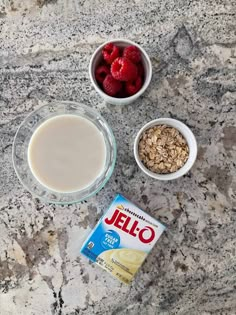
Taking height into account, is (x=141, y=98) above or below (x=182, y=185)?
above

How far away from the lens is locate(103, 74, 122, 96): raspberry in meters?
0.95

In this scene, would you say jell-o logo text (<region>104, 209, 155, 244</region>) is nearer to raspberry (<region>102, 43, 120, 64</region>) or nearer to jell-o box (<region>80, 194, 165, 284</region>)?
jell-o box (<region>80, 194, 165, 284</region>)

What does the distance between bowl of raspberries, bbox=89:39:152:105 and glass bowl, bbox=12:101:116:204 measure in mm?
58

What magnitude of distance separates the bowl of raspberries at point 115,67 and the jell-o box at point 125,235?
201 mm

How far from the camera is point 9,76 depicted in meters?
1.03

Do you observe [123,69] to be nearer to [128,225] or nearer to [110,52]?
[110,52]

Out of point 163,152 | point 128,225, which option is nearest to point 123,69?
point 163,152

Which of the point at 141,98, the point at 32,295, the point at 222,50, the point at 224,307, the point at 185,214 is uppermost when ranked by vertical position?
the point at 222,50

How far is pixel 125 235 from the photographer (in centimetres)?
99

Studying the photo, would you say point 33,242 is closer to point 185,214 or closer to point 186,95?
point 185,214

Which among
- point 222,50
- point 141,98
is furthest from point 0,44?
point 222,50

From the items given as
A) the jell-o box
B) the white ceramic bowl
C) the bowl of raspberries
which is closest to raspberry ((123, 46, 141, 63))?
the bowl of raspberries

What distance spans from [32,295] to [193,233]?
1.14ft

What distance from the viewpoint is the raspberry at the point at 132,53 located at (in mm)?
960
